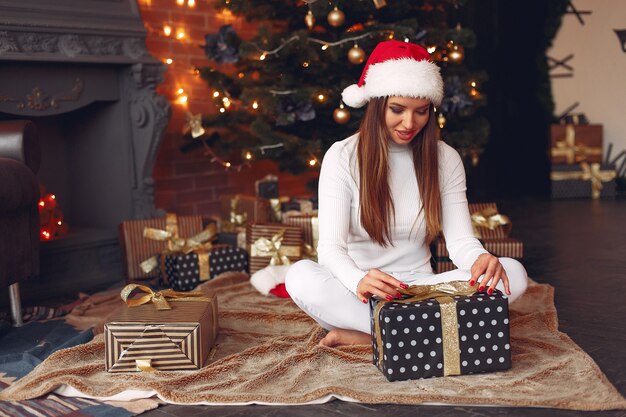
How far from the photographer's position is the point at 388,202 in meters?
2.32

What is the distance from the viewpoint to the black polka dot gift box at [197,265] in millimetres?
3320

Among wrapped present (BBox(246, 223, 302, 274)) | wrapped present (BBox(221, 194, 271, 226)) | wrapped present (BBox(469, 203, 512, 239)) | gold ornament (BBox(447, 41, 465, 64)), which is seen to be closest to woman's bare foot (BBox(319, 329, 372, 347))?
wrapped present (BBox(246, 223, 302, 274))

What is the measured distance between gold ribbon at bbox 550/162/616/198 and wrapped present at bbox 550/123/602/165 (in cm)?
8

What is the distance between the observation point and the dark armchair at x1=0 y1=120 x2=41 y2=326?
266 centimetres

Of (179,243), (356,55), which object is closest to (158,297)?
(179,243)

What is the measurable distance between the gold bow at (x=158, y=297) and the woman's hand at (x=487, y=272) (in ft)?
2.61

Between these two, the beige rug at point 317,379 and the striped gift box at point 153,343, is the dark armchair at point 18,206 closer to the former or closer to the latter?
the beige rug at point 317,379

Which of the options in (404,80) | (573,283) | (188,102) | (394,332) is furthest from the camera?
(188,102)

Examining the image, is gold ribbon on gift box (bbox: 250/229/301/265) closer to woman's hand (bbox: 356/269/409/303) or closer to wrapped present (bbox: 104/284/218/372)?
wrapped present (bbox: 104/284/218/372)

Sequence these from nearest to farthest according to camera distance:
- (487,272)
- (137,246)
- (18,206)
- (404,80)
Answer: (487,272) → (404,80) → (18,206) → (137,246)

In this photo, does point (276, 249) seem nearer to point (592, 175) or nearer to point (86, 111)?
point (86, 111)

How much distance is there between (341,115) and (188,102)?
3.75 feet

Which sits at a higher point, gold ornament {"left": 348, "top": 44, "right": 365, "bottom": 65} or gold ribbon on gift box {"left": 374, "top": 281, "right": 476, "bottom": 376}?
gold ornament {"left": 348, "top": 44, "right": 365, "bottom": 65}

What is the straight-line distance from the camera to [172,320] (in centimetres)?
216
